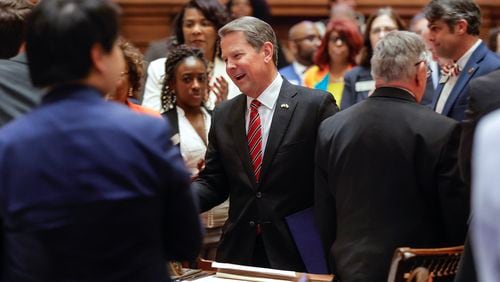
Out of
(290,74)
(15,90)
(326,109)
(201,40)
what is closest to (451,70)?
(326,109)

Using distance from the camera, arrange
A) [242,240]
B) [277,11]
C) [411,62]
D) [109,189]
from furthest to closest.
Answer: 1. [277,11]
2. [242,240]
3. [411,62]
4. [109,189]

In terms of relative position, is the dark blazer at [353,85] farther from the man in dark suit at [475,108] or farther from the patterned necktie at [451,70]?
the man in dark suit at [475,108]

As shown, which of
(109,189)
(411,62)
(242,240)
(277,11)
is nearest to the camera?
(109,189)

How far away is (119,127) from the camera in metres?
2.19

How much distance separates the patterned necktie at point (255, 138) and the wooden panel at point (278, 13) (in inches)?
169

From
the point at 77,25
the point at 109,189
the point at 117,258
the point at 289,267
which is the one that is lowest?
the point at 289,267

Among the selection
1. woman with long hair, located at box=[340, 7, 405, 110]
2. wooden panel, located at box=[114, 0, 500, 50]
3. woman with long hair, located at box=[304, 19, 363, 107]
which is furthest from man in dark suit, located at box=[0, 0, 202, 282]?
wooden panel, located at box=[114, 0, 500, 50]

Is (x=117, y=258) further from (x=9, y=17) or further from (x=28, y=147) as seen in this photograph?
(x=9, y=17)

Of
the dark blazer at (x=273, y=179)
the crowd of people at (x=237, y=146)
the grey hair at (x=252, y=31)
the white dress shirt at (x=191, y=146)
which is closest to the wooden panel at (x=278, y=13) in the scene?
the crowd of people at (x=237, y=146)

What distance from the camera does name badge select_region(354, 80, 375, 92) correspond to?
213 inches

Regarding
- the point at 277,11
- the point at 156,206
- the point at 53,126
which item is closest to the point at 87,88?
the point at 53,126

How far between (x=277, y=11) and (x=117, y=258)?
6.33 meters

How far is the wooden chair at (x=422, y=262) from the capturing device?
3.18 meters

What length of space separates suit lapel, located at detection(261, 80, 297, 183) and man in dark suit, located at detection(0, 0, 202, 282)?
150 centimetres
